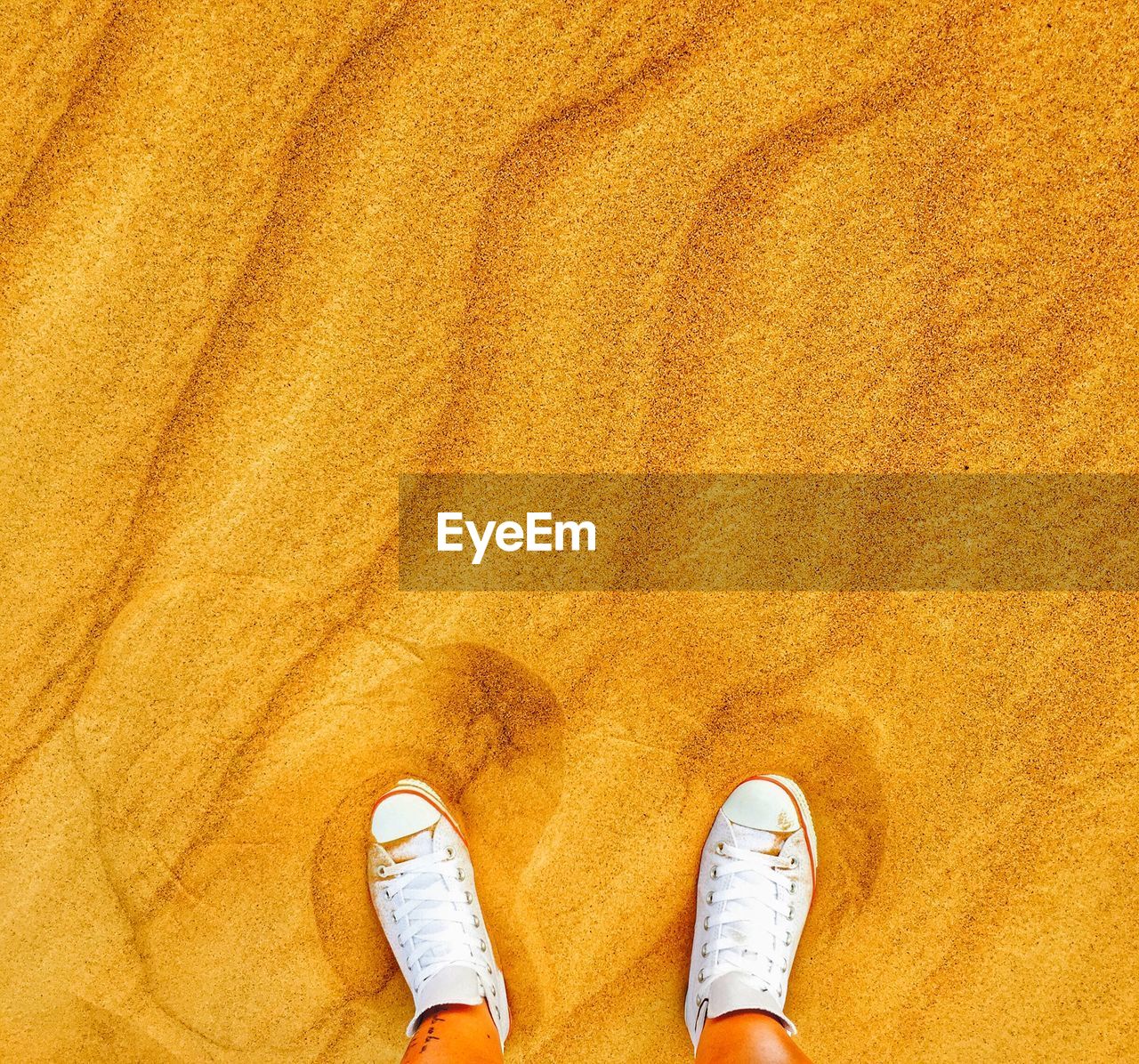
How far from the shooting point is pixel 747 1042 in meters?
0.91

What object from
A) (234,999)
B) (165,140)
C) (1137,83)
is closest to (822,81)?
(1137,83)

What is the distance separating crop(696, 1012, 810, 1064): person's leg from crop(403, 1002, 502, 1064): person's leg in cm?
29

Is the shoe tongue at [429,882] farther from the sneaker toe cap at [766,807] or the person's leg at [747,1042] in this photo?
the sneaker toe cap at [766,807]

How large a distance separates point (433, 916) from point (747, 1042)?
48cm

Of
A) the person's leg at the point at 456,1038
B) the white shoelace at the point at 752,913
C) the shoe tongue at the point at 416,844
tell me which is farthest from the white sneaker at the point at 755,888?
the shoe tongue at the point at 416,844

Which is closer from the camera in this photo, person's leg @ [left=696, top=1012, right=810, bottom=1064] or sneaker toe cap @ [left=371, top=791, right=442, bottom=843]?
person's leg @ [left=696, top=1012, right=810, bottom=1064]

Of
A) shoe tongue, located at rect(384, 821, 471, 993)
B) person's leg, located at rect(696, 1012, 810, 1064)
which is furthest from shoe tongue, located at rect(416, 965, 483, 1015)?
person's leg, located at rect(696, 1012, 810, 1064)

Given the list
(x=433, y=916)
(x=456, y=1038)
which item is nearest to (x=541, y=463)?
(x=433, y=916)

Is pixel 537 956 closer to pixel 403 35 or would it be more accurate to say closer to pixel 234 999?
pixel 234 999

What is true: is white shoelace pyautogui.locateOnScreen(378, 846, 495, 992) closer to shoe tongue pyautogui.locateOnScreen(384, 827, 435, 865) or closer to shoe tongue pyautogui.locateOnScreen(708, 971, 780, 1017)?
shoe tongue pyautogui.locateOnScreen(384, 827, 435, 865)

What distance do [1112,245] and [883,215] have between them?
0.34 meters

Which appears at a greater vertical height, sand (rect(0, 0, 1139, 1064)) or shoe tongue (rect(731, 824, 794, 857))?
sand (rect(0, 0, 1139, 1064))

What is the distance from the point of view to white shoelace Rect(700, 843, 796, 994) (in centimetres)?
102

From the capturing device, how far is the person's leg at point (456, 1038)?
0.88 m
